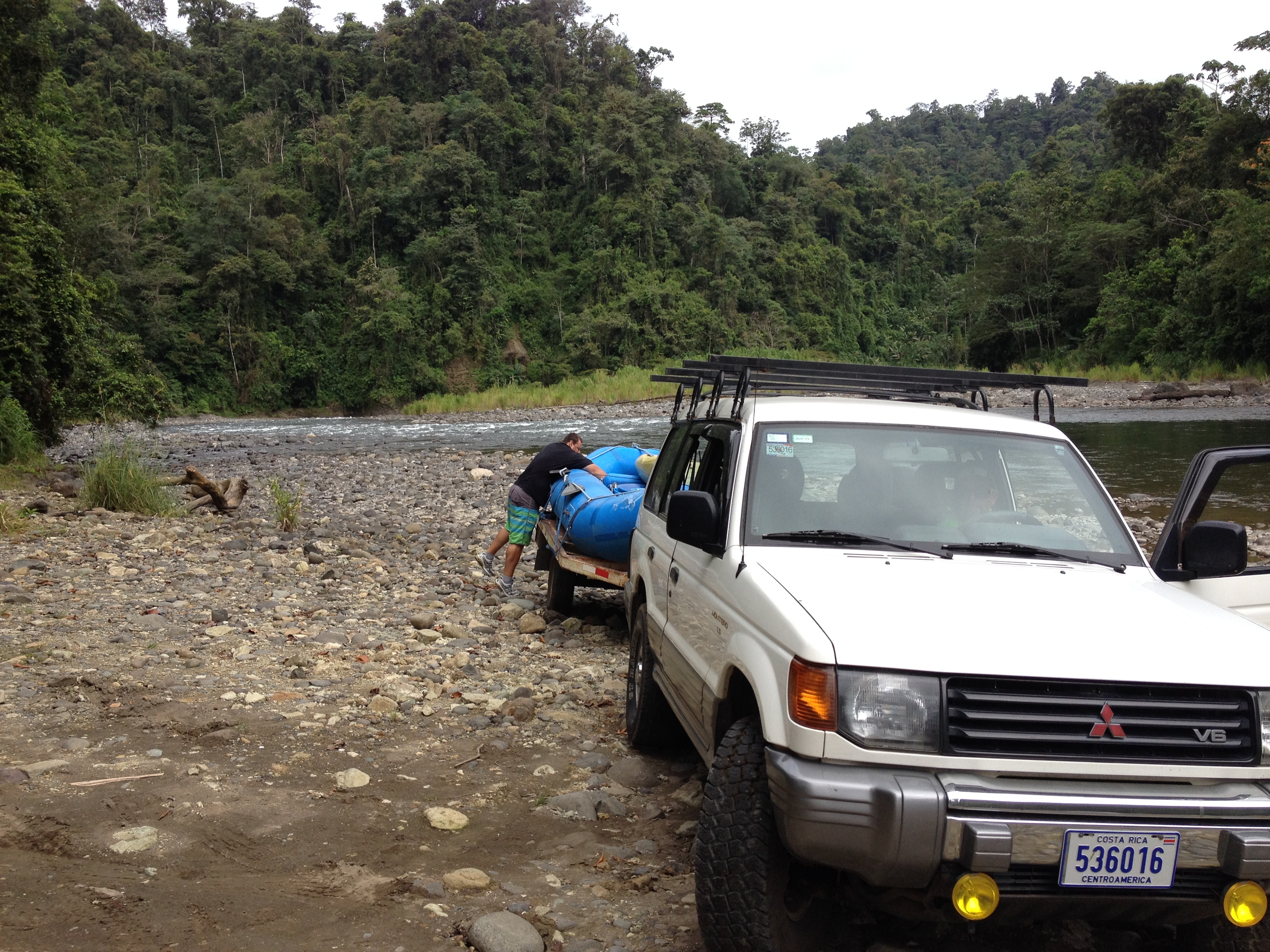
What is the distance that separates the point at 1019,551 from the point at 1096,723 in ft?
3.68

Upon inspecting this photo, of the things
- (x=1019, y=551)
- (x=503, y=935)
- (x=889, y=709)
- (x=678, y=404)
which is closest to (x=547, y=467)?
(x=678, y=404)

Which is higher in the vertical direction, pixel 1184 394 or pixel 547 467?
pixel 547 467

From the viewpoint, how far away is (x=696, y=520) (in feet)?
12.6

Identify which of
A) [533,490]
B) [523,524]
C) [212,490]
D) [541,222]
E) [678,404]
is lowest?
[212,490]

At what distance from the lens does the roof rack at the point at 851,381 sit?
4855mm

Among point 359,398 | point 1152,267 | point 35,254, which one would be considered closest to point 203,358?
point 359,398

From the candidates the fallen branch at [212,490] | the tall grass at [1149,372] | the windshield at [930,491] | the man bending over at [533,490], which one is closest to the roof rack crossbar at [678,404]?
the windshield at [930,491]

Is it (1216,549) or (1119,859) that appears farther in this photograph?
(1216,549)

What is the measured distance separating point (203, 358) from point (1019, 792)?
62.6 meters

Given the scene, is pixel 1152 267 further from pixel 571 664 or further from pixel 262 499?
pixel 571 664

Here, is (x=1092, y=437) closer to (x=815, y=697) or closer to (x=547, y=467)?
(x=547, y=467)

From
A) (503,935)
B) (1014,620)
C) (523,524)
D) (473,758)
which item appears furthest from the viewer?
(523,524)

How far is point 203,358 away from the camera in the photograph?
5884 centimetres

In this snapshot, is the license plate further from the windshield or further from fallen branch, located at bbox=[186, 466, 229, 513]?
fallen branch, located at bbox=[186, 466, 229, 513]
